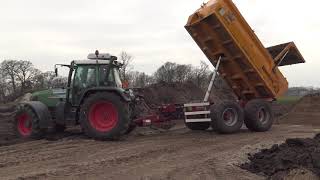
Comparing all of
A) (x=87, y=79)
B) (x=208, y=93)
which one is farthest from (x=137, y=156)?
(x=208, y=93)

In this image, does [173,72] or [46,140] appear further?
[173,72]

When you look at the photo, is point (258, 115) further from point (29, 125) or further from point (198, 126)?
point (29, 125)

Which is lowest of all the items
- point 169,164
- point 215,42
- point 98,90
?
point 169,164

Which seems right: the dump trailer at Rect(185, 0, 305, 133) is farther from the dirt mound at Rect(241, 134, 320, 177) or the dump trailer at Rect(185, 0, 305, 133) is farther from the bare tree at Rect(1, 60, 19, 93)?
the bare tree at Rect(1, 60, 19, 93)

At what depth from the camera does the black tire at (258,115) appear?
15.1 metres

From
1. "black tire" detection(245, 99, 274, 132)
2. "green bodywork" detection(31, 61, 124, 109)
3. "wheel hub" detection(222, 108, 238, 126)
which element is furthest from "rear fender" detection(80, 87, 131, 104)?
"black tire" detection(245, 99, 274, 132)

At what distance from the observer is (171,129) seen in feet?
54.2

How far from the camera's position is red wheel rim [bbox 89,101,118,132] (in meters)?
12.9

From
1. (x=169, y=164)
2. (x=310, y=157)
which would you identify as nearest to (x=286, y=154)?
(x=310, y=157)

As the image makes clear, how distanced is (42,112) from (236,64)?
19.2ft

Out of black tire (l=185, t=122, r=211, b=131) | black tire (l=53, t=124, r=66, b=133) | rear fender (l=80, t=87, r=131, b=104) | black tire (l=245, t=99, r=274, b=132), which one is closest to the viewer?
rear fender (l=80, t=87, r=131, b=104)

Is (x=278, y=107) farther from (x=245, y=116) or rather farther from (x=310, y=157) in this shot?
(x=310, y=157)

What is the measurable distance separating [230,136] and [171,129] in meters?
3.03

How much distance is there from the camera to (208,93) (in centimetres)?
1527
